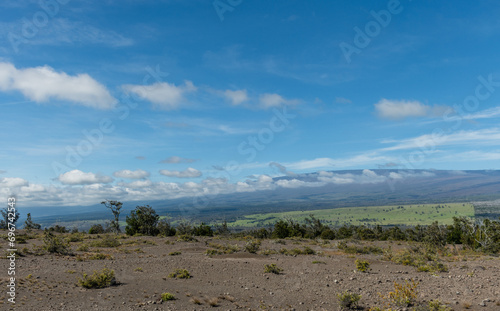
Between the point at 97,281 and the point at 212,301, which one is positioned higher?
the point at 97,281

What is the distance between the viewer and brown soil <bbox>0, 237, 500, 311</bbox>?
11.9 meters

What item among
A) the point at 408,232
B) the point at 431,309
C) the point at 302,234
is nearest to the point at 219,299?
the point at 431,309

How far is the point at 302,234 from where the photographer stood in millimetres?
50781

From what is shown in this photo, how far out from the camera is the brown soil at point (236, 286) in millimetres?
11875

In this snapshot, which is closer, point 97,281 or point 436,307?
point 436,307

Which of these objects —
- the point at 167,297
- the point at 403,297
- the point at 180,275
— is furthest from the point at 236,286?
the point at 403,297

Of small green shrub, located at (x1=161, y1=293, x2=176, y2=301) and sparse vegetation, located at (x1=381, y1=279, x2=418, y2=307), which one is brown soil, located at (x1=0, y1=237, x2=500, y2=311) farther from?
sparse vegetation, located at (x1=381, y1=279, x2=418, y2=307)

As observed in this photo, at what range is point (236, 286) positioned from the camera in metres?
14.8

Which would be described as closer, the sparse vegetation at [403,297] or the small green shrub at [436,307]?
the small green shrub at [436,307]

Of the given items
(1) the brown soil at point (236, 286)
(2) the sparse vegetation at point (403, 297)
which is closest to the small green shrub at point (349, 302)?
(1) the brown soil at point (236, 286)

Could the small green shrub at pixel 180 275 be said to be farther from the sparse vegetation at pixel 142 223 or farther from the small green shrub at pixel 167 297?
the sparse vegetation at pixel 142 223

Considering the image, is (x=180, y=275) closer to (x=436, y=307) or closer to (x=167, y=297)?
(x=167, y=297)

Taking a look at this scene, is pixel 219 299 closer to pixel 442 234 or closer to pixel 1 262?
pixel 1 262

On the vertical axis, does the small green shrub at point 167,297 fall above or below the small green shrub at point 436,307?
above
